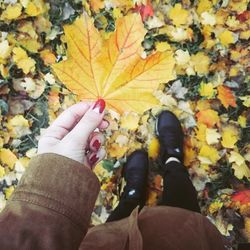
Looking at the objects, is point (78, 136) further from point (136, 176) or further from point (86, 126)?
point (136, 176)

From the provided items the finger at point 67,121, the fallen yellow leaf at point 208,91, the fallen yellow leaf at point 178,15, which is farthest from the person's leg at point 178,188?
the fallen yellow leaf at point 178,15

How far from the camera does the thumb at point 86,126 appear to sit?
3.18 feet

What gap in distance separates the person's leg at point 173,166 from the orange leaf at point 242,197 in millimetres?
243

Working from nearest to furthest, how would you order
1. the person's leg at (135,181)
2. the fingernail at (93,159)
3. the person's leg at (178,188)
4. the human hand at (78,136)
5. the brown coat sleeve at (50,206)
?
the brown coat sleeve at (50,206)
the human hand at (78,136)
the fingernail at (93,159)
the person's leg at (178,188)
the person's leg at (135,181)

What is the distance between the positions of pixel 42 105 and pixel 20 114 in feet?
0.36

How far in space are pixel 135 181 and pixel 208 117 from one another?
0.44m

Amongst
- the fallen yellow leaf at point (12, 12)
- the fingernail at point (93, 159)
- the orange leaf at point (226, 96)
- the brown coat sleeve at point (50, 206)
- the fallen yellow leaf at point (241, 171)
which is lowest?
the brown coat sleeve at point (50, 206)

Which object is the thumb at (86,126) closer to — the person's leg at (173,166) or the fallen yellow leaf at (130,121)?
the person's leg at (173,166)

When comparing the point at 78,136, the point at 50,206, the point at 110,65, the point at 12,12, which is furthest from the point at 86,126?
the point at 12,12

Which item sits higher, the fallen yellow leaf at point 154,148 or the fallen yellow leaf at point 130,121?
the fallen yellow leaf at point 130,121

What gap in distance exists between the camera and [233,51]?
1.78m

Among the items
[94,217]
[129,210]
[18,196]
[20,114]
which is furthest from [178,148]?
[18,196]

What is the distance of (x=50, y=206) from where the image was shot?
2.63ft

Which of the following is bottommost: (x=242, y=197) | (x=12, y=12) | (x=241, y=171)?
(x=242, y=197)
